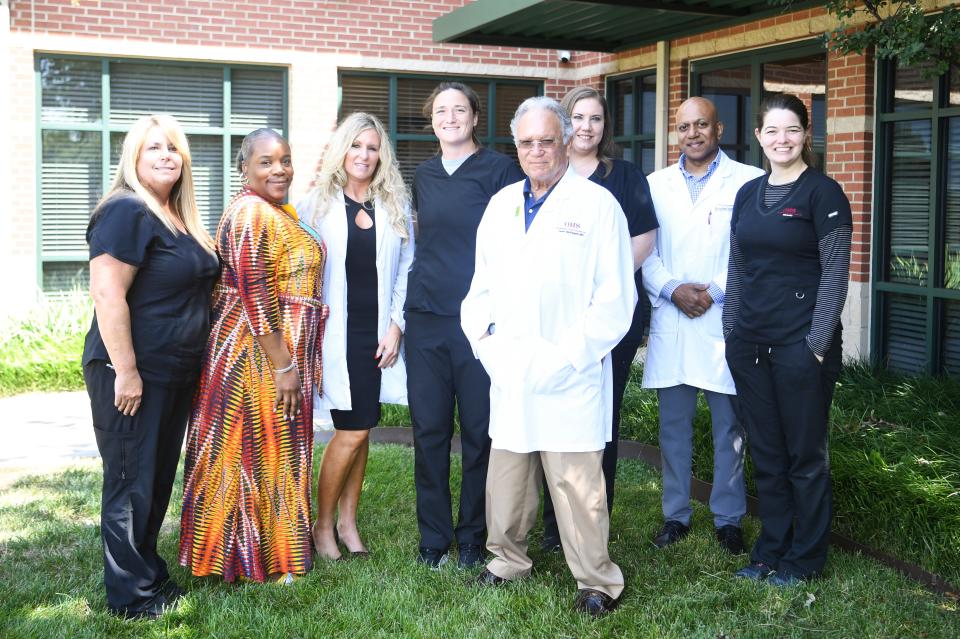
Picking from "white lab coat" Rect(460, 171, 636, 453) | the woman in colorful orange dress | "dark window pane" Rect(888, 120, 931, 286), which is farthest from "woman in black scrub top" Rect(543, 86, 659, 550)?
"dark window pane" Rect(888, 120, 931, 286)

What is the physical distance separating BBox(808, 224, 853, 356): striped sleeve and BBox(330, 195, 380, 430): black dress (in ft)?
6.66

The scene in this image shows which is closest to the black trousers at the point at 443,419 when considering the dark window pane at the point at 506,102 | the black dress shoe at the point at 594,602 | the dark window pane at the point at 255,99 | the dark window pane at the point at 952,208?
the black dress shoe at the point at 594,602

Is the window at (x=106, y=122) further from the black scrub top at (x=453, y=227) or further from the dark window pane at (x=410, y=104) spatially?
the black scrub top at (x=453, y=227)

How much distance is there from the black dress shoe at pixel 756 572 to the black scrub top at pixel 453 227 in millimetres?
1763

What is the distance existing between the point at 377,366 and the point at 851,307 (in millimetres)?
5122

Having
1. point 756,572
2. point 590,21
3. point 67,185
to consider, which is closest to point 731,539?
point 756,572

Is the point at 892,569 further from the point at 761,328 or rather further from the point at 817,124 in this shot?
the point at 817,124

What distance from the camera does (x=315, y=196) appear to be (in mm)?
5035

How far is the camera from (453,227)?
4988 millimetres

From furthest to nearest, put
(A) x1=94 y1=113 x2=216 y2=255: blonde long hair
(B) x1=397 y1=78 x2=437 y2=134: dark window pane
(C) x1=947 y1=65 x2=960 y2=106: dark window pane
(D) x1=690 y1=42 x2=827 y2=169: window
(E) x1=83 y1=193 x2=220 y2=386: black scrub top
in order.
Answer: (B) x1=397 y1=78 x2=437 y2=134: dark window pane, (D) x1=690 y1=42 x2=827 y2=169: window, (C) x1=947 y1=65 x2=960 y2=106: dark window pane, (A) x1=94 y1=113 x2=216 y2=255: blonde long hair, (E) x1=83 y1=193 x2=220 y2=386: black scrub top

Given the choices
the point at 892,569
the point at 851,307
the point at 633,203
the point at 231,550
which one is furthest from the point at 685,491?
the point at 851,307

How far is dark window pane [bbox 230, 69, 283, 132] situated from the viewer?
11.6 metres

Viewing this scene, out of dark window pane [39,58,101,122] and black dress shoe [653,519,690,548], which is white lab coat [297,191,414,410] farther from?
dark window pane [39,58,101,122]

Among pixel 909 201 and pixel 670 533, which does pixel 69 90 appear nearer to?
pixel 909 201
